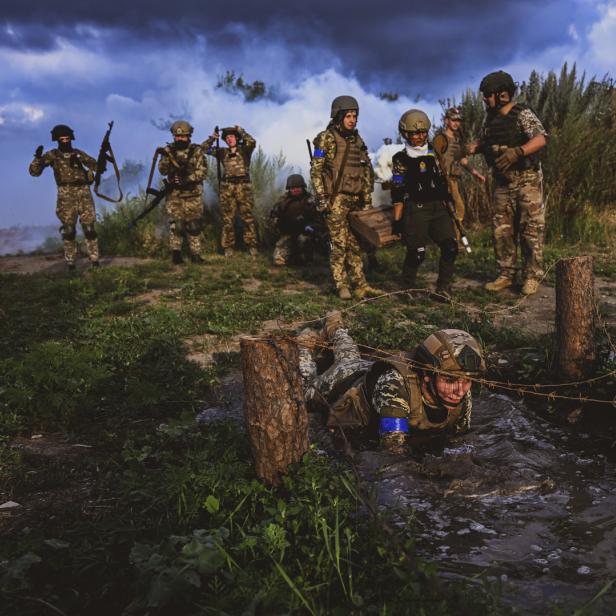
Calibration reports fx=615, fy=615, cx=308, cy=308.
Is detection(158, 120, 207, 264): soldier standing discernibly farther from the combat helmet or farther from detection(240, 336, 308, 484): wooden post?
detection(240, 336, 308, 484): wooden post

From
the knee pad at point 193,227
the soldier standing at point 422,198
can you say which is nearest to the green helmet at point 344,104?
the soldier standing at point 422,198

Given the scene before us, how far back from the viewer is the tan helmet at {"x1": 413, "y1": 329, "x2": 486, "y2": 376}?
416 cm

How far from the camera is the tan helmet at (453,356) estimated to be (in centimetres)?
416

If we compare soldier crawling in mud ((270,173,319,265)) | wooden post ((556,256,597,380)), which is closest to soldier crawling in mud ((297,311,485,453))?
wooden post ((556,256,597,380))

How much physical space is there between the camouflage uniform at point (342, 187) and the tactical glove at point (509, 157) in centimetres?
185

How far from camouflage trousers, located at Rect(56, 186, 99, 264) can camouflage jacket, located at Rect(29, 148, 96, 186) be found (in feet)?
0.42

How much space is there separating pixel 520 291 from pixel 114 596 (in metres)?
6.97

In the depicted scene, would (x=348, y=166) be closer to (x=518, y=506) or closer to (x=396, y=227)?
(x=396, y=227)

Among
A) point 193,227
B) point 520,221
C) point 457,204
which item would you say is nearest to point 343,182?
point 457,204

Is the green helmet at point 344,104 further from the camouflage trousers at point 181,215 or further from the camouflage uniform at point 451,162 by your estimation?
the camouflage trousers at point 181,215

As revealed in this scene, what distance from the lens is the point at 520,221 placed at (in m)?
8.14

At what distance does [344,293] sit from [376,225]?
41.4 inches

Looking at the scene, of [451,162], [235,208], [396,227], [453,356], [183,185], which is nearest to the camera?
[453,356]

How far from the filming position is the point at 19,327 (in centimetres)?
728
